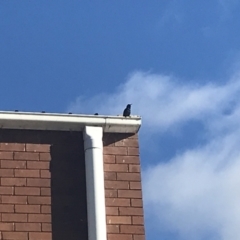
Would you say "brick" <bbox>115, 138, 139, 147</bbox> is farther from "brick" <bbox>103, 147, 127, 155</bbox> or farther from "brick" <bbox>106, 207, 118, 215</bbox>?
"brick" <bbox>106, 207, 118, 215</bbox>

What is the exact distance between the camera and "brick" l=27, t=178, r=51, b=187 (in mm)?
9281

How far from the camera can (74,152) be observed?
9602 mm

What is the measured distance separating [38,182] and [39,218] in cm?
42

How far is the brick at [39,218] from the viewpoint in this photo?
356 inches

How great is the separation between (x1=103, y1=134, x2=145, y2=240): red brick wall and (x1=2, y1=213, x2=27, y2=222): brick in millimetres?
867

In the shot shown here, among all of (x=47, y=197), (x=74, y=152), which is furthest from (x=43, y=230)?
(x=74, y=152)

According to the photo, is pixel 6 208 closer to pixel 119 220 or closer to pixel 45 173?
pixel 45 173

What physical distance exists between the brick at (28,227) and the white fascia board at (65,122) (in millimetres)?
1168

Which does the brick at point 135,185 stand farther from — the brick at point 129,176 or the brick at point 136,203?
the brick at point 136,203

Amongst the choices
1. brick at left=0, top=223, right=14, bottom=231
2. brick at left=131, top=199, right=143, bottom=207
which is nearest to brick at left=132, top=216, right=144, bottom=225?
brick at left=131, top=199, right=143, bottom=207

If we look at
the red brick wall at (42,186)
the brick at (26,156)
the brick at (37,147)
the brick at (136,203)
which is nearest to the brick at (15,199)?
the red brick wall at (42,186)

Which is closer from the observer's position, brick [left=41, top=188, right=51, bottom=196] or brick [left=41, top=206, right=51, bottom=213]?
brick [left=41, top=206, right=51, bottom=213]

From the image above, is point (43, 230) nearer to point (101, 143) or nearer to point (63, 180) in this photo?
point (63, 180)

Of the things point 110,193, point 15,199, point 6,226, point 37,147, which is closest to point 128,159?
point 110,193
